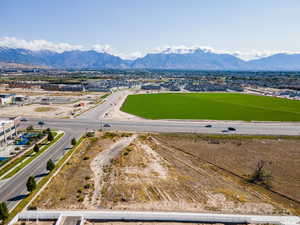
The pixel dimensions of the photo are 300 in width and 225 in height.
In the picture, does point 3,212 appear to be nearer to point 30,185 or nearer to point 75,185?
point 30,185

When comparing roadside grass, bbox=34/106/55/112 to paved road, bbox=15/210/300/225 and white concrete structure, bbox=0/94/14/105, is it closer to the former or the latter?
white concrete structure, bbox=0/94/14/105

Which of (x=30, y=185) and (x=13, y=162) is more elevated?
(x=30, y=185)

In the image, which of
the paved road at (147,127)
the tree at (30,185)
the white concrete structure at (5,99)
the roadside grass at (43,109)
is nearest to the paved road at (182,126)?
the paved road at (147,127)

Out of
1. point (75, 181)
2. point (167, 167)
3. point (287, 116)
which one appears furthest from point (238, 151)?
point (287, 116)

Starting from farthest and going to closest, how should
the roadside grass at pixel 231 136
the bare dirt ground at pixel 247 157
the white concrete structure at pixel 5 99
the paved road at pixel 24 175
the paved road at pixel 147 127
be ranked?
the white concrete structure at pixel 5 99 < the roadside grass at pixel 231 136 < the paved road at pixel 147 127 < the bare dirt ground at pixel 247 157 < the paved road at pixel 24 175

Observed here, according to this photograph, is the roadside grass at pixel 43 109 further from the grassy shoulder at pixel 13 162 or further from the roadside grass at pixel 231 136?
the roadside grass at pixel 231 136

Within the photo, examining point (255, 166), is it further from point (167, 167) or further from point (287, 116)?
point (287, 116)

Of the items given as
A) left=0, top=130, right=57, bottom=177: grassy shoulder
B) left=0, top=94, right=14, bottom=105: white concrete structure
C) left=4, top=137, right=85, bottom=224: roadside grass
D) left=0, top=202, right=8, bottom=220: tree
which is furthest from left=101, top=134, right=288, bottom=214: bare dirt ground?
left=0, top=94, right=14, bottom=105: white concrete structure

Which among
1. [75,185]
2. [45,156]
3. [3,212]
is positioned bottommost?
[75,185]

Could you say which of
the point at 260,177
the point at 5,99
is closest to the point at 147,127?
the point at 260,177
